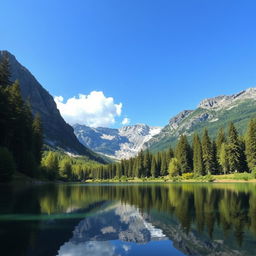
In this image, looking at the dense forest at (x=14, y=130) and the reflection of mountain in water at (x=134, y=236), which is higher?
the dense forest at (x=14, y=130)

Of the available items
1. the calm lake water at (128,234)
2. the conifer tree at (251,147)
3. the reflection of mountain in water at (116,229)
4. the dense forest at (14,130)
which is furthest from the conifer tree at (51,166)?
the reflection of mountain in water at (116,229)

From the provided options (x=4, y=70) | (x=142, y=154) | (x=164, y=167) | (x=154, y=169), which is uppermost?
(x=4, y=70)

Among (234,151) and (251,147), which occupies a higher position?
(251,147)

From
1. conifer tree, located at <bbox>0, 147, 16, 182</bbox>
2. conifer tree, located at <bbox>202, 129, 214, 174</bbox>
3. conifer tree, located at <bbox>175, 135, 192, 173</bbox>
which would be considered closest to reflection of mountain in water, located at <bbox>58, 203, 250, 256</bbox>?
conifer tree, located at <bbox>0, 147, 16, 182</bbox>

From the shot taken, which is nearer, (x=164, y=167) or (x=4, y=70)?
(x=4, y=70)

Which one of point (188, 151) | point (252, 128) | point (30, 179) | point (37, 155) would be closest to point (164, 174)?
point (188, 151)

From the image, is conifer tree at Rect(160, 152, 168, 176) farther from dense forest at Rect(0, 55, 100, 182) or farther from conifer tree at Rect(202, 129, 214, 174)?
dense forest at Rect(0, 55, 100, 182)

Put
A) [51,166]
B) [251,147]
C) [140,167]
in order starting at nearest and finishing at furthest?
[251,147] → [51,166] → [140,167]

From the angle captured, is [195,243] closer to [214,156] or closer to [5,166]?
[5,166]

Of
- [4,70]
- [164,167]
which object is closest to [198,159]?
[164,167]

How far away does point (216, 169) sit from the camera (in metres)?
108

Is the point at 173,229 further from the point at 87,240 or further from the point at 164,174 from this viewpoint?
the point at 164,174

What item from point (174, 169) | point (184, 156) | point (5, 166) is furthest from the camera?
point (184, 156)

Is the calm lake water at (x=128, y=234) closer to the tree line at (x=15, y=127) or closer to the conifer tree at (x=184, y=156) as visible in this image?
the tree line at (x=15, y=127)
